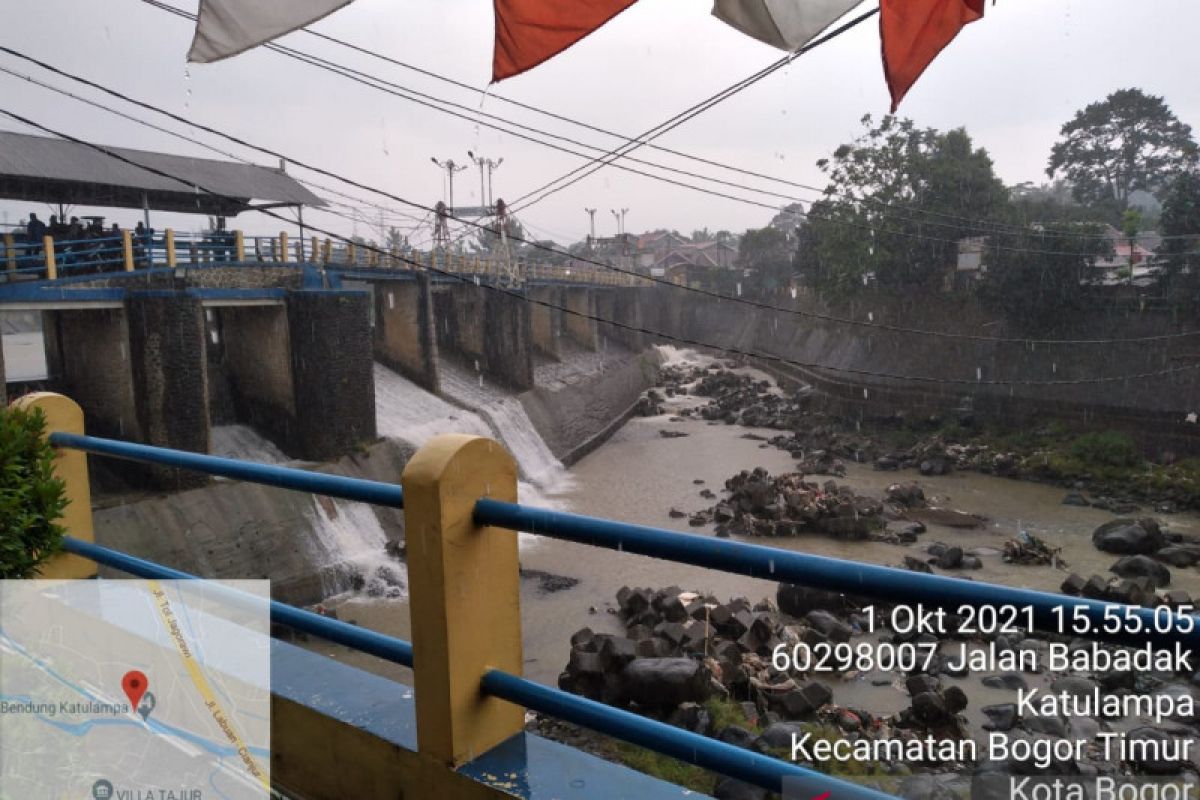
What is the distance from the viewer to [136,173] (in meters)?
17.0

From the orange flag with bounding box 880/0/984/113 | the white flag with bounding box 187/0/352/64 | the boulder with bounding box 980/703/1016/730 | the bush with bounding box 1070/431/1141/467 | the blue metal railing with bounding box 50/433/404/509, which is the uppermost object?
the orange flag with bounding box 880/0/984/113

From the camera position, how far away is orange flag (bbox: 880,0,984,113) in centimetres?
322

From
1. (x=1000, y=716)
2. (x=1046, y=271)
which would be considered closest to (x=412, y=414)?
(x=1000, y=716)

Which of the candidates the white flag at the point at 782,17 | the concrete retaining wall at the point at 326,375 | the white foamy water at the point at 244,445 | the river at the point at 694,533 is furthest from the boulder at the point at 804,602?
the white flag at the point at 782,17

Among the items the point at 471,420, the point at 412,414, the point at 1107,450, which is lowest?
the point at 1107,450

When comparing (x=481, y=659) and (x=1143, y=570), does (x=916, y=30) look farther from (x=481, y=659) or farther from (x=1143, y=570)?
(x=1143, y=570)

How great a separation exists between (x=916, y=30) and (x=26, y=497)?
141 inches

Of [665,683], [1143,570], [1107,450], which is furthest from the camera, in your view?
[1107,450]

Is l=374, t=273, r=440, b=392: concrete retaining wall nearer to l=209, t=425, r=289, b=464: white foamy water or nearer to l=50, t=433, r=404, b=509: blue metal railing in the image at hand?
l=209, t=425, r=289, b=464: white foamy water

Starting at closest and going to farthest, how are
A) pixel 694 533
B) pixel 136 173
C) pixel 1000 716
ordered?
pixel 694 533, pixel 1000 716, pixel 136 173

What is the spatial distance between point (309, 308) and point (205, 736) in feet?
46.9

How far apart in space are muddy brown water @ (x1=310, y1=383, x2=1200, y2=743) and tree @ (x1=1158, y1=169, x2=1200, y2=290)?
808cm

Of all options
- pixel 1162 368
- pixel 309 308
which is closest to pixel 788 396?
pixel 1162 368

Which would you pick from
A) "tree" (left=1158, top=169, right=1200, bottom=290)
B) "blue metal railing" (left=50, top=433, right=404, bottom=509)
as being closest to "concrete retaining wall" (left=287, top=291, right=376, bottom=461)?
"blue metal railing" (left=50, top=433, right=404, bottom=509)
